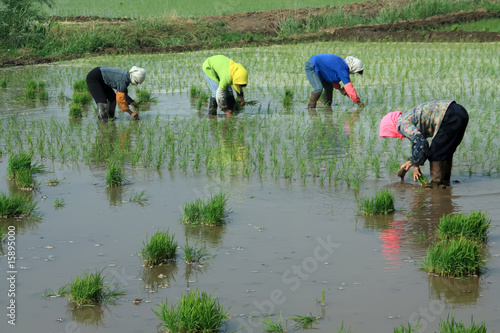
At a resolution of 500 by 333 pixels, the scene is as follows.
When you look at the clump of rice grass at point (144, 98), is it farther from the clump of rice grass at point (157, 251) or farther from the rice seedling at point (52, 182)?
the clump of rice grass at point (157, 251)

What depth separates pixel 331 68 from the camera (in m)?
10.1

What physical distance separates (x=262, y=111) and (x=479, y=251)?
6.19 metres

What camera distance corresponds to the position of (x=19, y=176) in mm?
6684

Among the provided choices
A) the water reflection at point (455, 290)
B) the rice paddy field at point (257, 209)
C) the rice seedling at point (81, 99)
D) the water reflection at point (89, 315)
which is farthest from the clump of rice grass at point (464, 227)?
the rice seedling at point (81, 99)

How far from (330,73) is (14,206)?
5.71m

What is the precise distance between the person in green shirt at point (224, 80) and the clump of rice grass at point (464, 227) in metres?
4.85

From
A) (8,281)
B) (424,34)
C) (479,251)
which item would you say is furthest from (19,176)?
(424,34)

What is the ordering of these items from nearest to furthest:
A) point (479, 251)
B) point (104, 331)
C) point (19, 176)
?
point (104, 331)
point (479, 251)
point (19, 176)

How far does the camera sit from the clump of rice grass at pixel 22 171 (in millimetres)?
6625

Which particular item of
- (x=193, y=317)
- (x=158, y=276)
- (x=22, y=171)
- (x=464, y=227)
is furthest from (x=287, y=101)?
(x=193, y=317)

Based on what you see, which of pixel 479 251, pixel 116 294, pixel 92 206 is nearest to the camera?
pixel 116 294

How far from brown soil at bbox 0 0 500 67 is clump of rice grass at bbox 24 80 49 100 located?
490 cm

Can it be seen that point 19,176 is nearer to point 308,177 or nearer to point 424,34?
point 308,177

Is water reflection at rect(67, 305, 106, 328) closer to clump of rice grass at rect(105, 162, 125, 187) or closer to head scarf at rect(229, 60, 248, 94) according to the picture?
clump of rice grass at rect(105, 162, 125, 187)
